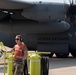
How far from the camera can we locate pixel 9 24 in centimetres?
1980

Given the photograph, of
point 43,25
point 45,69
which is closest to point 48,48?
point 43,25

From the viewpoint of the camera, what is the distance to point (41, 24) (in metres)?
19.7

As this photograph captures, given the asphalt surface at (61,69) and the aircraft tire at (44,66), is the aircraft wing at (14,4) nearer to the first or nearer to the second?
the asphalt surface at (61,69)

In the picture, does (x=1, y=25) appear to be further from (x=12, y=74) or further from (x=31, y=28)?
(x=12, y=74)

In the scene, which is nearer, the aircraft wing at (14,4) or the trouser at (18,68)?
the trouser at (18,68)

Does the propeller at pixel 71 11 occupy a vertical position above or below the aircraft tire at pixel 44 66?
above

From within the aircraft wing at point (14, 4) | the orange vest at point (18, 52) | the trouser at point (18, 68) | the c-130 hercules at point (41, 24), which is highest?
the aircraft wing at point (14, 4)

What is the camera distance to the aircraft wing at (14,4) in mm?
16528

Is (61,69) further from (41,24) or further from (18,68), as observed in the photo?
(41,24)

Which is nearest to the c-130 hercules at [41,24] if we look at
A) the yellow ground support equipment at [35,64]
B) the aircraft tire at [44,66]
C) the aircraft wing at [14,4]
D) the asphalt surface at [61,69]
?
the aircraft wing at [14,4]

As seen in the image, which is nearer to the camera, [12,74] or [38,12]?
[12,74]

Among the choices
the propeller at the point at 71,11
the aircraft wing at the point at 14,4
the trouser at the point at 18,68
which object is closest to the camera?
the trouser at the point at 18,68

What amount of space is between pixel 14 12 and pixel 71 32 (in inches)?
195

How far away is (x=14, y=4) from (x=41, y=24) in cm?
339
